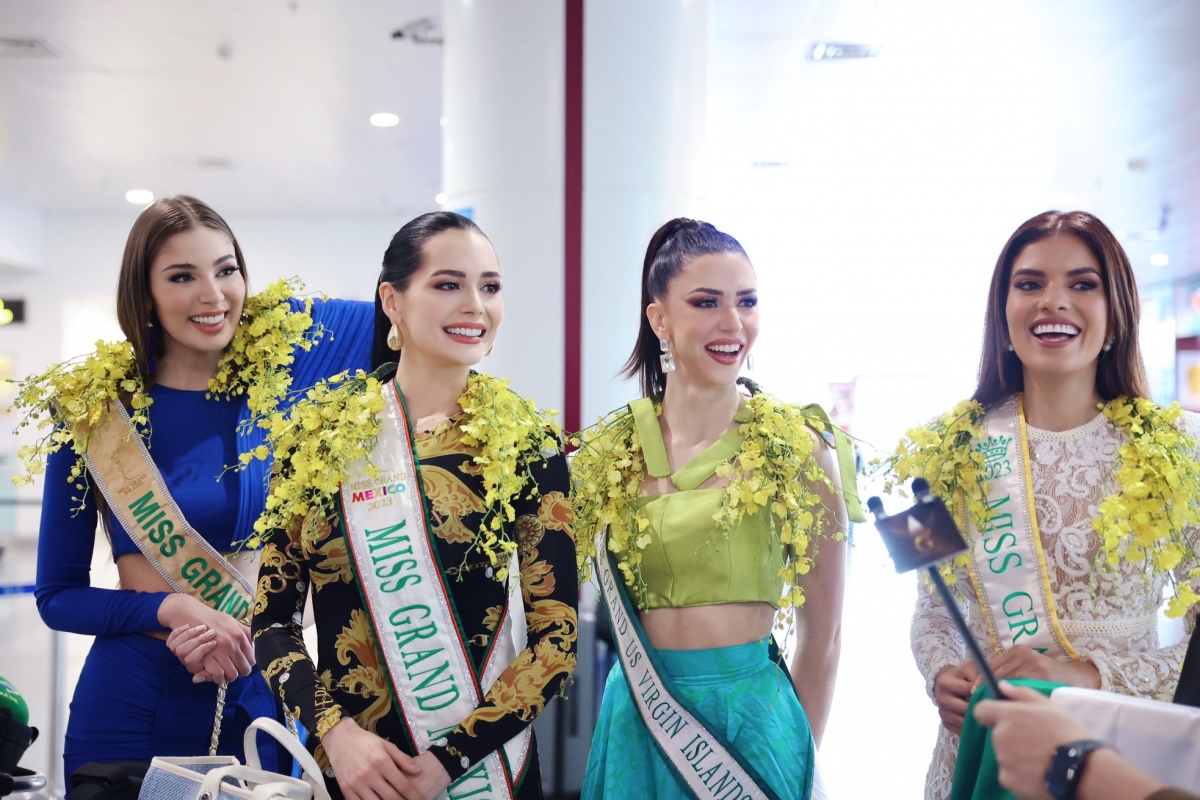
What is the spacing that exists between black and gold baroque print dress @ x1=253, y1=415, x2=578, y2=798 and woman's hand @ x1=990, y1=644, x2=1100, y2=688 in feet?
2.55

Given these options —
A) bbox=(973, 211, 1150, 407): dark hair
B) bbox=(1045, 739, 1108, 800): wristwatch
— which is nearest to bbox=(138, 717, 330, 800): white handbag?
bbox=(1045, 739, 1108, 800): wristwatch

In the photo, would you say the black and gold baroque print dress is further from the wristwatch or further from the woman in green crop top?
the wristwatch

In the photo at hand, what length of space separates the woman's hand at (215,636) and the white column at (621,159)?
188 centimetres

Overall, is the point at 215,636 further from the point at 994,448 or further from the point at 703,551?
the point at 994,448

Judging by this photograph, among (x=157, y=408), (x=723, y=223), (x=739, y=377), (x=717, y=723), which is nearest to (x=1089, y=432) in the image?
(x=739, y=377)

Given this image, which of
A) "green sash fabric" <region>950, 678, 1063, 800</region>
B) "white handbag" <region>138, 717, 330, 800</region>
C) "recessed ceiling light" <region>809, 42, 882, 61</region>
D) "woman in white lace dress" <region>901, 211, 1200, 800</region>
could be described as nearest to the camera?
"green sash fabric" <region>950, 678, 1063, 800</region>

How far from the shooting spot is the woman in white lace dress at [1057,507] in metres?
1.75

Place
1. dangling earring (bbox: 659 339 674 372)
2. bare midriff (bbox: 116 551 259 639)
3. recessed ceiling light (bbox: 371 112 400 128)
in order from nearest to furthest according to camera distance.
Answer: dangling earring (bbox: 659 339 674 372)
bare midriff (bbox: 116 551 259 639)
recessed ceiling light (bbox: 371 112 400 128)

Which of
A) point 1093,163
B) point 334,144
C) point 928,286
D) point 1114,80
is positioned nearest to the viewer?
point 1114,80

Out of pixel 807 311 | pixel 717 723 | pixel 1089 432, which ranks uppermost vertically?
pixel 807 311

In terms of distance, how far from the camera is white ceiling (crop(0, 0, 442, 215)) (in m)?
6.04

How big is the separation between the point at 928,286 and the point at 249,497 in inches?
579

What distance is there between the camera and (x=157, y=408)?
2.16 m

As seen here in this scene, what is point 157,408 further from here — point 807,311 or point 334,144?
point 807,311
